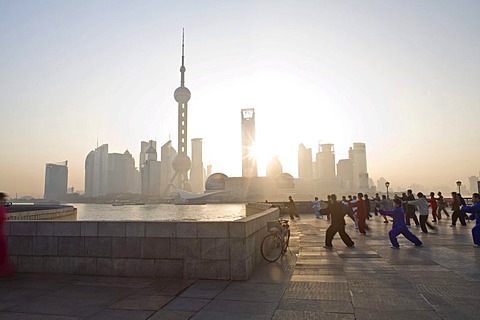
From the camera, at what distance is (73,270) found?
805 cm

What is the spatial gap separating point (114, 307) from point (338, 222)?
8.35m

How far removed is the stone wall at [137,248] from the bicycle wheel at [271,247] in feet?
3.00

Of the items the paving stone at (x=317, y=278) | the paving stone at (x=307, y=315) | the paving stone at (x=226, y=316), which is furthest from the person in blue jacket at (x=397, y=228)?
the paving stone at (x=226, y=316)

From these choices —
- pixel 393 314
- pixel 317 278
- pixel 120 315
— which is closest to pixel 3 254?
pixel 120 315

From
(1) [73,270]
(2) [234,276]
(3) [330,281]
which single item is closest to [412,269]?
(3) [330,281]

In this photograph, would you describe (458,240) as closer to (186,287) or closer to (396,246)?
(396,246)

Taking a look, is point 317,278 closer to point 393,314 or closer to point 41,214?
point 393,314

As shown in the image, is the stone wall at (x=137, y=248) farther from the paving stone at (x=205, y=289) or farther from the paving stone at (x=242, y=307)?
the paving stone at (x=242, y=307)

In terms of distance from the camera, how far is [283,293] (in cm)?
628

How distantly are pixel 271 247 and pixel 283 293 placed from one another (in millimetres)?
3612

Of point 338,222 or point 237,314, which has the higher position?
point 338,222

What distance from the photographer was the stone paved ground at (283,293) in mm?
5230

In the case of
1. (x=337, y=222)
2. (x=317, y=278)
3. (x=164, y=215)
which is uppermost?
(x=337, y=222)

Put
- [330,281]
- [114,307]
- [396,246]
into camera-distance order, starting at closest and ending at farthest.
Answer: [114,307], [330,281], [396,246]
